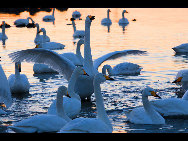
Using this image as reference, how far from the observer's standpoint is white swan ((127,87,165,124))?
8211mm

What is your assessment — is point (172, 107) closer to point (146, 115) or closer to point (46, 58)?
point (146, 115)

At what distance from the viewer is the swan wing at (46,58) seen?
10.5 meters

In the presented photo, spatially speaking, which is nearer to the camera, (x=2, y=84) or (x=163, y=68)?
(x=2, y=84)

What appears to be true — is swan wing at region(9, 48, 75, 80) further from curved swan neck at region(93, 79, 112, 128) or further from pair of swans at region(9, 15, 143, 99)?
→ curved swan neck at region(93, 79, 112, 128)

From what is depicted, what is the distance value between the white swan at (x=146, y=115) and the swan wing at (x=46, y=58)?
2.62m

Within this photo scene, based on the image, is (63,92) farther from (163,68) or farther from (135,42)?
(135,42)

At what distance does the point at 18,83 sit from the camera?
11.2 m

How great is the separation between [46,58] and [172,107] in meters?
3.39

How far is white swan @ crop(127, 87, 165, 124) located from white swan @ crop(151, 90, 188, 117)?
0.49m

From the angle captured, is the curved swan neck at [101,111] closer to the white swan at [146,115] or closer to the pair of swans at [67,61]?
the white swan at [146,115]

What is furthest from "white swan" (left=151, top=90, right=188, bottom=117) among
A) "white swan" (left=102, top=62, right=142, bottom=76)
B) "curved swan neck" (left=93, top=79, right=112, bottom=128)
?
"white swan" (left=102, top=62, right=142, bottom=76)

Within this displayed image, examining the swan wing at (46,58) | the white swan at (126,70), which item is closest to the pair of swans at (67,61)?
the swan wing at (46,58)

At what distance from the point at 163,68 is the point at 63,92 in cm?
719
